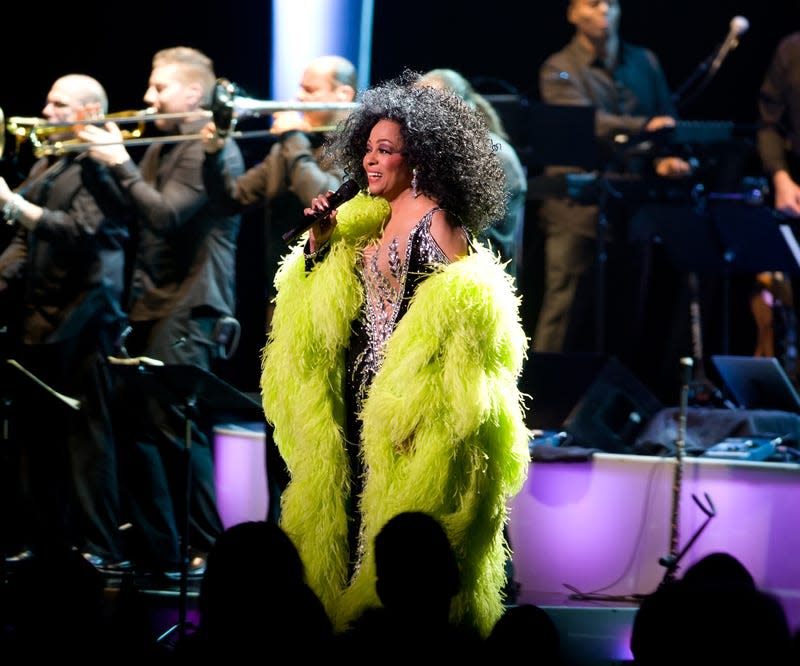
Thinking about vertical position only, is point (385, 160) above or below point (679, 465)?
above

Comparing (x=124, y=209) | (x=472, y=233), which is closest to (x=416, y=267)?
(x=472, y=233)

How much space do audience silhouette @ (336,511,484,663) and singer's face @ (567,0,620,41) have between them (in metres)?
5.56

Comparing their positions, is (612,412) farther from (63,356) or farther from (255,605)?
(255,605)

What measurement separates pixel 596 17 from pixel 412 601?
6.03 meters

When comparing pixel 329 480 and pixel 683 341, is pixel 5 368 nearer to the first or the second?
pixel 329 480

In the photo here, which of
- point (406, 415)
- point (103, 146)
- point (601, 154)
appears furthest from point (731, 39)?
point (406, 415)

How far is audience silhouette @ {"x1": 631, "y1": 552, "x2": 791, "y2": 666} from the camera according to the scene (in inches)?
100

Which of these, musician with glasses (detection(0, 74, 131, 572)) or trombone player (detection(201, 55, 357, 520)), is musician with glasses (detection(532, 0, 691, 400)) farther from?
musician with glasses (detection(0, 74, 131, 572))

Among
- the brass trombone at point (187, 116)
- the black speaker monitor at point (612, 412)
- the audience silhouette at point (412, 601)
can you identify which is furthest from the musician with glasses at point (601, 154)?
the audience silhouette at point (412, 601)

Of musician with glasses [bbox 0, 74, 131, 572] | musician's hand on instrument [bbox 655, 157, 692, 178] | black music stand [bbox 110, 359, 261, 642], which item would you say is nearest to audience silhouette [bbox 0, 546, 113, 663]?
black music stand [bbox 110, 359, 261, 642]

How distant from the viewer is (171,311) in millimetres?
6453

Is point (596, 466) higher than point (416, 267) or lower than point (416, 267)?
lower

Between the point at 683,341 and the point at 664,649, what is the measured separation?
6122mm

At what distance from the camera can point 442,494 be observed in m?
4.00
